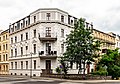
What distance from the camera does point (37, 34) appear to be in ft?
166

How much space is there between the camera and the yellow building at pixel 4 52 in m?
66.4

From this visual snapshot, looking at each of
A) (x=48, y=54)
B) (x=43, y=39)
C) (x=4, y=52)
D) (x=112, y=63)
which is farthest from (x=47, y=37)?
(x=4, y=52)

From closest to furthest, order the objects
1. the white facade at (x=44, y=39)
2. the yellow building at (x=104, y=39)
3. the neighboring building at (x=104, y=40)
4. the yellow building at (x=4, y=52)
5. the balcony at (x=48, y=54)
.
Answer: the balcony at (x=48, y=54)
the white facade at (x=44, y=39)
the yellow building at (x=4, y=52)
the neighboring building at (x=104, y=40)
the yellow building at (x=104, y=39)

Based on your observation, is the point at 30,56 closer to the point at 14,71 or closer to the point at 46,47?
the point at 46,47

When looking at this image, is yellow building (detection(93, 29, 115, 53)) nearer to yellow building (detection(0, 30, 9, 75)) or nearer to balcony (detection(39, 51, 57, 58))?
balcony (detection(39, 51, 57, 58))

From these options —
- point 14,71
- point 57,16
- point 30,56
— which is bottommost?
point 14,71

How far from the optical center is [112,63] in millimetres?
48719

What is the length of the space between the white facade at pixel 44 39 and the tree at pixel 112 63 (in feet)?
25.0

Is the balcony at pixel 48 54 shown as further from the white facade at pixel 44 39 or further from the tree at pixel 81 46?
the tree at pixel 81 46

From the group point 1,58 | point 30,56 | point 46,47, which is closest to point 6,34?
point 1,58

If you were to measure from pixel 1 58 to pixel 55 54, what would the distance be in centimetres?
2736

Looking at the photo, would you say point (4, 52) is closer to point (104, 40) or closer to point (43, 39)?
point (43, 39)

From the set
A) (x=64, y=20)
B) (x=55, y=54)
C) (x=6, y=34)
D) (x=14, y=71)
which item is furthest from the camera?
(x=6, y=34)

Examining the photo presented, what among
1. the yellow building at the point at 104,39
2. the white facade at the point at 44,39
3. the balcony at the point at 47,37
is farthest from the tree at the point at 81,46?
the yellow building at the point at 104,39
